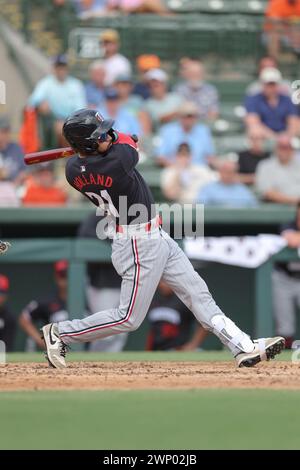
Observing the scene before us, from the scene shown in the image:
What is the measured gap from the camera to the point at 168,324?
11.3 metres

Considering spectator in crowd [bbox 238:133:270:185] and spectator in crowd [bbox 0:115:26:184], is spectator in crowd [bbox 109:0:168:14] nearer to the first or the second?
spectator in crowd [bbox 238:133:270:185]

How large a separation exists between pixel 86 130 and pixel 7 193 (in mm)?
4894

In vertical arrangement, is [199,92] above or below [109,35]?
below

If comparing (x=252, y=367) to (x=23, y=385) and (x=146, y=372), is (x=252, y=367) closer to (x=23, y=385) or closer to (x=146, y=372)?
(x=146, y=372)

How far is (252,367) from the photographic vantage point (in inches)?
289

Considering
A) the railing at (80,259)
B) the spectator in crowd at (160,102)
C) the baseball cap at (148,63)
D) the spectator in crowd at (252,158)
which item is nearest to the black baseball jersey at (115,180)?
the railing at (80,259)

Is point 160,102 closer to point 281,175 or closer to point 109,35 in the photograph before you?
point 109,35

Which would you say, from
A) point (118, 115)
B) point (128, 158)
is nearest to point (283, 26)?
point (118, 115)

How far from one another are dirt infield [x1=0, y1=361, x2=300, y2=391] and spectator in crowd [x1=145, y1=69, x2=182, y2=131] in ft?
18.7

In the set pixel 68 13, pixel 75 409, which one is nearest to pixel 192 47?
pixel 68 13

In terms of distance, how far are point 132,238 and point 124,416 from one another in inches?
66.0

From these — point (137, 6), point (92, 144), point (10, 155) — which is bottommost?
point (10, 155)

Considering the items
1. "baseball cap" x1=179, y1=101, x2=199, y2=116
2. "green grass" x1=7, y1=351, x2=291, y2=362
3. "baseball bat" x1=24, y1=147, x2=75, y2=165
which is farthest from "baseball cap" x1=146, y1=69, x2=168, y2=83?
"baseball bat" x1=24, y1=147, x2=75, y2=165

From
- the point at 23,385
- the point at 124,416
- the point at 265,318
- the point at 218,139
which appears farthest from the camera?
the point at 218,139
